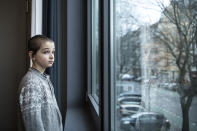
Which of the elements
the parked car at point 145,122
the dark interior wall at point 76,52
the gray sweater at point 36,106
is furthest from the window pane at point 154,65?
the dark interior wall at point 76,52

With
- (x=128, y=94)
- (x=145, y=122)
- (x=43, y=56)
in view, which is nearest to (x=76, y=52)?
(x=43, y=56)

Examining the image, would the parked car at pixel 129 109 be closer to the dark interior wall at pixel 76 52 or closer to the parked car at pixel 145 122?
the parked car at pixel 145 122

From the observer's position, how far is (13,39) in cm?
297

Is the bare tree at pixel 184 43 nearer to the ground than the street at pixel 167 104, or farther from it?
farther from it

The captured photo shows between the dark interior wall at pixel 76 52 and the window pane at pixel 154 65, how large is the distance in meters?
1.02

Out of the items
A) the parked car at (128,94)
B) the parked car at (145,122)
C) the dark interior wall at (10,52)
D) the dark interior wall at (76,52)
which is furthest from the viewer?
the dark interior wall at (10,52)

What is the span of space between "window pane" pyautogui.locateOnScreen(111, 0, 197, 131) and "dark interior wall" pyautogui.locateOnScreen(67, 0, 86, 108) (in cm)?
102

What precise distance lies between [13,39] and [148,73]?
8.26 ft

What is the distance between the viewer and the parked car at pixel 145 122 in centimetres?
81

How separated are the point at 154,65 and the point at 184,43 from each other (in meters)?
0.22

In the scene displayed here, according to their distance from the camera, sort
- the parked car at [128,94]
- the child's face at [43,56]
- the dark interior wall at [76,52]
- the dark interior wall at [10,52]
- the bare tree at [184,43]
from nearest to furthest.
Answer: the bare tree at [184,43] → the parked car at [128,94] → the child's face at [43,56] → the dark interior wall at [76,52] → the dark interior wall at [10,52]

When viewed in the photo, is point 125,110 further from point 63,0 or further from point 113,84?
point 63,0

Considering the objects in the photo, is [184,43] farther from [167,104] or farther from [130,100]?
[130,100]

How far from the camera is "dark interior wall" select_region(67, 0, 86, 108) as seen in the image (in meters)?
2.26
